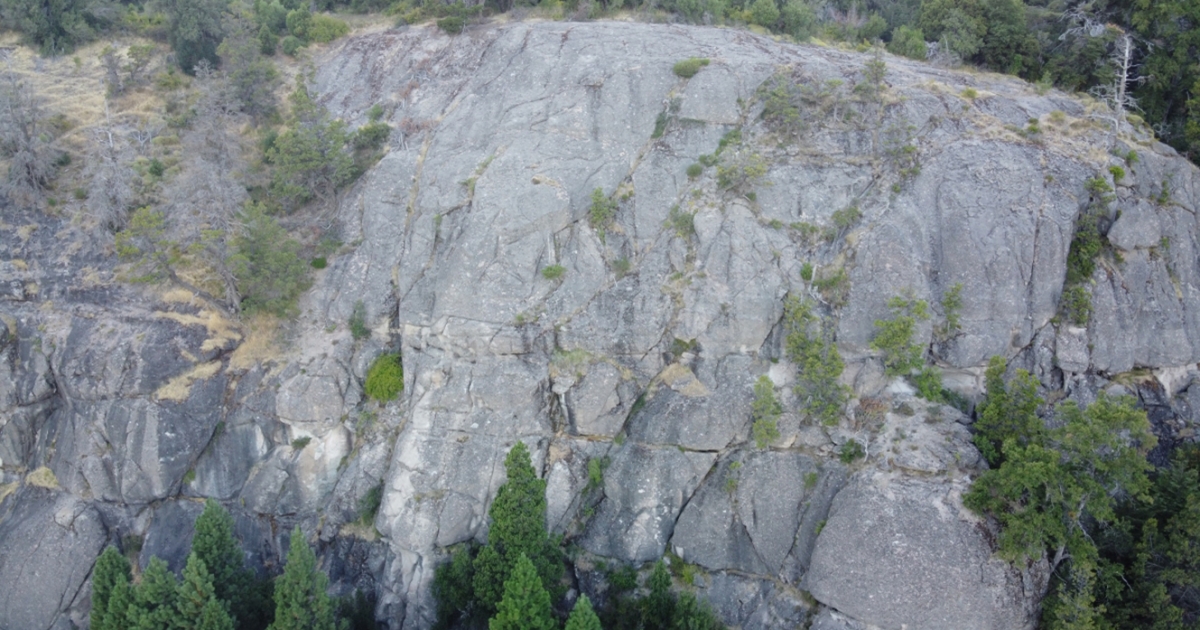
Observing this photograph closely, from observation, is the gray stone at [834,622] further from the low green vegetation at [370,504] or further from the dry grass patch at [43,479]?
the dry grass patch at [43,479]

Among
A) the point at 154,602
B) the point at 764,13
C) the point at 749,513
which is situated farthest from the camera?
the point at 764,13

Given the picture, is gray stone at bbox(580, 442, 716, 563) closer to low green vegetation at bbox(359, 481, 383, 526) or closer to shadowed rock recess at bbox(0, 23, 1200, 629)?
shadowed rock recess at bbox(0, 23, 1200, 629)

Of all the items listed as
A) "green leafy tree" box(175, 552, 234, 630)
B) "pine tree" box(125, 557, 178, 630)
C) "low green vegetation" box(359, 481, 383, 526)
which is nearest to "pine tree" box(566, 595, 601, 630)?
"low green vegetation" box(359, 481, 383, 526)

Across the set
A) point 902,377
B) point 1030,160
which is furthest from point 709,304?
point 1030,160

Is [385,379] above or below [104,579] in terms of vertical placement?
above

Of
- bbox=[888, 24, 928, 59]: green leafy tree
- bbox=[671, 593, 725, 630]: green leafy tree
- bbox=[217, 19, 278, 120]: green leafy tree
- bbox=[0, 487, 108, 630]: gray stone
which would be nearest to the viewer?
bbox=[671, 593, 725, 630]: green leafy tree

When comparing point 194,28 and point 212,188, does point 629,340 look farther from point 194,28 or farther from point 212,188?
point 194,28

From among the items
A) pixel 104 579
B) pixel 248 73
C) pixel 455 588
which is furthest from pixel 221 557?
pixel 248 73
